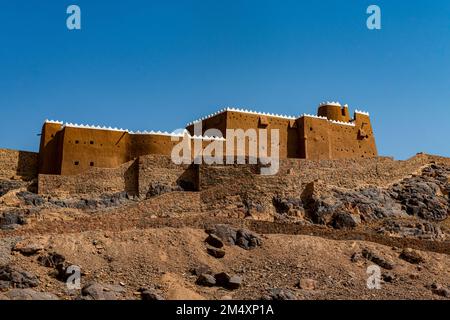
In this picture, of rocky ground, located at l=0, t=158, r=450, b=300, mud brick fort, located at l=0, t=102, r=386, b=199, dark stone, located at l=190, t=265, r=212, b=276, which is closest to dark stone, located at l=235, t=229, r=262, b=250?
rocky ground, located at l=0, t=158, r=450, b=300

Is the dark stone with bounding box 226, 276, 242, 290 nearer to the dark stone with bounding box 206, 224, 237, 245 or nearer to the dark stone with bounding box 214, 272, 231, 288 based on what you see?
the dark stone with bounding box 214, 272, 231, 288

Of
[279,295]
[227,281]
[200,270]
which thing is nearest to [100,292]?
[200,270]

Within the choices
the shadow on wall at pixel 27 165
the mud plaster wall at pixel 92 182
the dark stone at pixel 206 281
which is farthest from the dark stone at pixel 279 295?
the shadow on wall at pixel 27 165

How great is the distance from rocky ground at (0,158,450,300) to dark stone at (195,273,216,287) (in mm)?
37

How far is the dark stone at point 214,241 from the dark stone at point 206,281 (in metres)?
2.98

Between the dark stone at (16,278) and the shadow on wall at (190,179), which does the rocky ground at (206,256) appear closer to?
the dark stone at (16,278)

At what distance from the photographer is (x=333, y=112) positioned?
47.6m

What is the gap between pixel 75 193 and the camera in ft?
→ 111

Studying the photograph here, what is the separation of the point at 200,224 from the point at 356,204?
11345 millimetres

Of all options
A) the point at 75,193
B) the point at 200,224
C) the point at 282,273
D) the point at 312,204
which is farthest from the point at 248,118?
Result: the point at 282,273

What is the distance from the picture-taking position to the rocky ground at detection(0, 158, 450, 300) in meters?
20.9

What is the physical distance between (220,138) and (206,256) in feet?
51.2

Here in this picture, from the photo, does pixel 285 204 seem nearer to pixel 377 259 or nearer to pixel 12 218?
pixel 377 259
